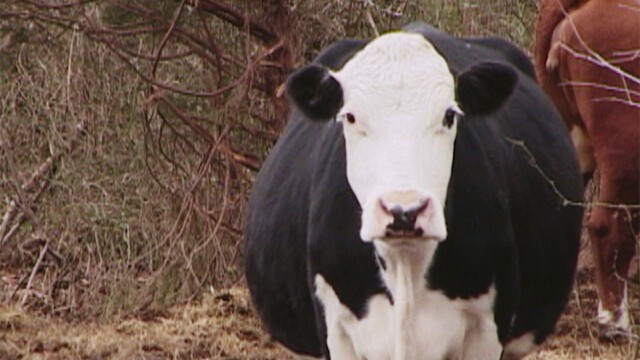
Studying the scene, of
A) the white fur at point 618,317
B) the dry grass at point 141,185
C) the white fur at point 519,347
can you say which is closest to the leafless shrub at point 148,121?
the dry grass at point 141,185

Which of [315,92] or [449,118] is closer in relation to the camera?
[449,118]

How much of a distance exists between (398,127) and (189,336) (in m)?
4.00

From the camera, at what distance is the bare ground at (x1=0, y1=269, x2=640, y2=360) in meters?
9.41

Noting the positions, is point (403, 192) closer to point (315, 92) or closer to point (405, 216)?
point (405, 216)

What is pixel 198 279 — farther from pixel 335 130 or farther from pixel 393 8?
pixel 335 130

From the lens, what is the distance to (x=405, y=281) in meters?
6.27

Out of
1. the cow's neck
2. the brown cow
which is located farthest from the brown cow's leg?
the cow's neck

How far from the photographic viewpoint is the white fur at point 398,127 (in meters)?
5.84

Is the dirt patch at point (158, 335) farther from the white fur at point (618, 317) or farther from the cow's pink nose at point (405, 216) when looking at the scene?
the cow's pink nose at point (405, 216)

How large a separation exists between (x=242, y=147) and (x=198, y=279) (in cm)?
82

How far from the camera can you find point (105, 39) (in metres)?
10.5

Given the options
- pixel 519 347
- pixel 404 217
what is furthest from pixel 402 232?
pixel 519 347

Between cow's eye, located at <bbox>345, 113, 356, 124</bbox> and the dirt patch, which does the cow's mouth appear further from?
the dirt patch

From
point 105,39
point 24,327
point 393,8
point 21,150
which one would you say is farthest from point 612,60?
point 21,150
